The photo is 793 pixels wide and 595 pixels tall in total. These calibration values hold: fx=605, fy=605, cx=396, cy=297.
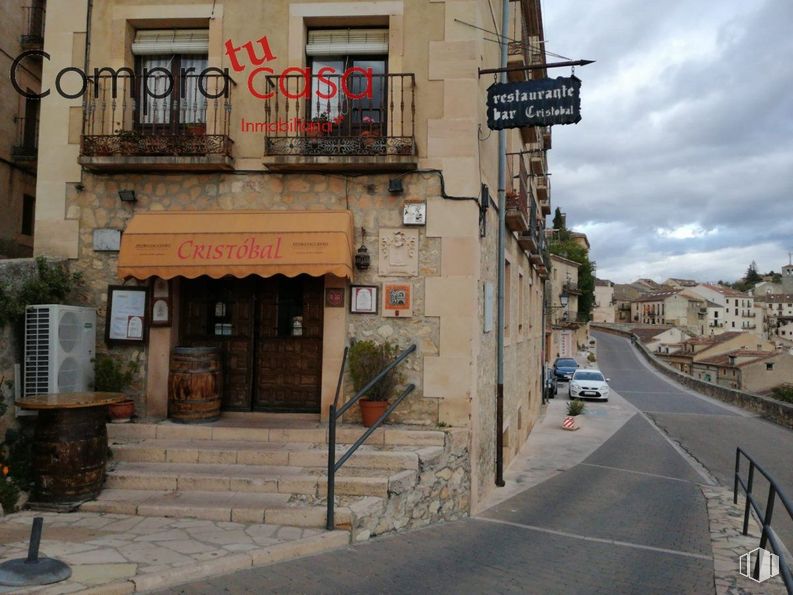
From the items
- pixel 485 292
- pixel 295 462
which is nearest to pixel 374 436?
pixel 295 462

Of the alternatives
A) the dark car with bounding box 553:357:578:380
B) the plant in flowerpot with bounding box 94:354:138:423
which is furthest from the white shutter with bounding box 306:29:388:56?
the dark car with bounding box 553:357:578:380

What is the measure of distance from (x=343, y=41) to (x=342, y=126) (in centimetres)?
120

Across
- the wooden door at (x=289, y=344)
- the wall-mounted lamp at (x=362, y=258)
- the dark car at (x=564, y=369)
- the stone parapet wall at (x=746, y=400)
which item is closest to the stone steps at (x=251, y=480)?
the wooden door at (x=289, y=344)

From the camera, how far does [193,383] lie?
7.62m

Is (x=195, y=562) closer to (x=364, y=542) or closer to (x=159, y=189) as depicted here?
(x=364, y=542)

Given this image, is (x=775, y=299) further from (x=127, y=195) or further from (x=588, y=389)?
(x=127, y=195)

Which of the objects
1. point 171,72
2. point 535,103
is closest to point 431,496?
point 535,103

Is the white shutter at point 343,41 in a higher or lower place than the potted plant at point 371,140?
higher

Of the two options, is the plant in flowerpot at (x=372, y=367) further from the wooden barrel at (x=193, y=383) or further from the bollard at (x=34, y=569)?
the bollard at (x=34, y=569)

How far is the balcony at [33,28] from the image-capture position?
11.9 m

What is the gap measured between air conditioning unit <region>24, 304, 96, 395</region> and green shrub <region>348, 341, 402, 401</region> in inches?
135

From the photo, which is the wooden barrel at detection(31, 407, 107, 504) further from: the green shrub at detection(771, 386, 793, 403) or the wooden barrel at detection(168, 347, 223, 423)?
the green shrub at detection(771, 386, 793, 403)

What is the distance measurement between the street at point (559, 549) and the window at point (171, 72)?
6252 mm

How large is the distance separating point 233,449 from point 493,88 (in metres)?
5.69
